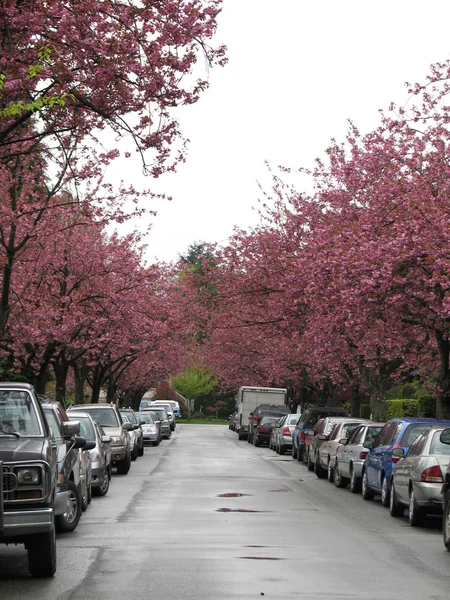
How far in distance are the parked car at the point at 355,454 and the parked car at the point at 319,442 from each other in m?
3.31

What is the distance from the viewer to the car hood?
958cm

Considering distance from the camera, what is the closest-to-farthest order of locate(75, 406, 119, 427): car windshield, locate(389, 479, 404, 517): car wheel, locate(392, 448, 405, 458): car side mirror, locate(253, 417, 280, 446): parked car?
locate(389, 479, 404, 517): car wheel → locate(392, 448, 405, 458): car side mirror → locate(75, 406, 119, 427): car windshield → locate(253, 417, 280, 446): parked car

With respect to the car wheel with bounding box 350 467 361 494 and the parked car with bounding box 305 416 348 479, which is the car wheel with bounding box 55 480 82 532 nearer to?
the car wheel with bounding box 350 467 361 494

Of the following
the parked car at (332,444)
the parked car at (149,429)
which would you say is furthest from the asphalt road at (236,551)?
the parked car at (149,429)

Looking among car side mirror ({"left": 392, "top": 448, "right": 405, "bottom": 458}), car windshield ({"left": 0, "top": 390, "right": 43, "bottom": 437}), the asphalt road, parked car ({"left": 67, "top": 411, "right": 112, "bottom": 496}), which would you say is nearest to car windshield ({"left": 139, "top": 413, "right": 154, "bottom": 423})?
the asphalt road

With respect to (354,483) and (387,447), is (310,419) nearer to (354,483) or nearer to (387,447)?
(354,483)

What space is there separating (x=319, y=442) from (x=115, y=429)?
5414 millimetres

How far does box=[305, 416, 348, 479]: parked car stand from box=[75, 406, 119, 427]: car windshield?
521 cm

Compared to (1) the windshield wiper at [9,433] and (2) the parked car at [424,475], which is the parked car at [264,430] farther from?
(1) the windshield wiper at [9,433]

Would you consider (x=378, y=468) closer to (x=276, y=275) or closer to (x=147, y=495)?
(x=147, y=495)

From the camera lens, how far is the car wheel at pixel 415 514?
49.4ft

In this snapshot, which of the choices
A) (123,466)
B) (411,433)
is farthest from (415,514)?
(123,466)

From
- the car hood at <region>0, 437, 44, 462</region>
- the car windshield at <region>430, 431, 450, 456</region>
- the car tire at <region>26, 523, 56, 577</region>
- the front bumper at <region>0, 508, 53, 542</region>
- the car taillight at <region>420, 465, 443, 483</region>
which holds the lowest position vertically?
the car tire at <region>26, 523, 56, 577</region>

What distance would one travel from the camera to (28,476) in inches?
374
